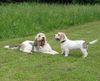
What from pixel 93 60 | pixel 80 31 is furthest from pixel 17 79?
pixel 80 31

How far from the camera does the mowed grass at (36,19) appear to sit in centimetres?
1655

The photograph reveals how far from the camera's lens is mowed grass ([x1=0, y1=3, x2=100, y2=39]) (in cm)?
1655

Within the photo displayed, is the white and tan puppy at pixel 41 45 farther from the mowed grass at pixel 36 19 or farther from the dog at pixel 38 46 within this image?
the mowed grass at pixel 36 19

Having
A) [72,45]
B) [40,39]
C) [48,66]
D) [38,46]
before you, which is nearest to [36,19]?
[38,46]

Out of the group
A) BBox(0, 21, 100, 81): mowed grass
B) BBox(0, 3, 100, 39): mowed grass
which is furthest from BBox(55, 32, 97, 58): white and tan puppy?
BBox(0, 3, 100, 39): mowed grass

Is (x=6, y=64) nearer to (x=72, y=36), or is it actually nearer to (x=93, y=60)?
(x=93, y=60)

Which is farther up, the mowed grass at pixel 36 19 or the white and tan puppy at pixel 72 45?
the white and tan puppy at pixel 72 45

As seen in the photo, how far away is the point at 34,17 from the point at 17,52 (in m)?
7.48

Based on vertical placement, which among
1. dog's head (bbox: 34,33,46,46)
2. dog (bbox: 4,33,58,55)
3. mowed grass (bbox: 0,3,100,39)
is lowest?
mowed grass (bbox: 0,3,100,39)

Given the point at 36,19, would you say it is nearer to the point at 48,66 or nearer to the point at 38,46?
the point at 38,46

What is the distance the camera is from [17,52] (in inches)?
452

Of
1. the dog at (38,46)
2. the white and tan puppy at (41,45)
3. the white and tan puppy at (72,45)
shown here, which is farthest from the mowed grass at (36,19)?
the white and tan puppy at (72,45)

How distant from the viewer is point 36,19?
1877cm

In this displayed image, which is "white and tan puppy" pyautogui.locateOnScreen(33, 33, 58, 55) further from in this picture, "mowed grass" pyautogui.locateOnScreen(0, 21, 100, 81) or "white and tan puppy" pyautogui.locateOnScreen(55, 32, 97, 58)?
"white and tan puppy" pyautogui.locateOnScreen(55, 32, 97, 58)
